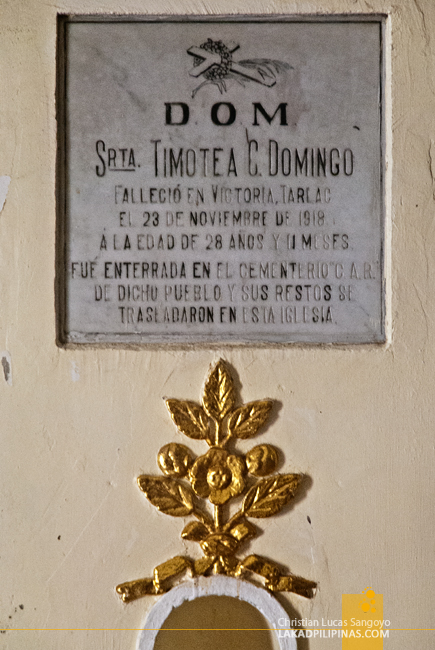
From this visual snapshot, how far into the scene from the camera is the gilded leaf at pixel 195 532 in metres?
1.31

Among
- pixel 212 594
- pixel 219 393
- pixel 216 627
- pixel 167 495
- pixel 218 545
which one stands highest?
pixel 219 393

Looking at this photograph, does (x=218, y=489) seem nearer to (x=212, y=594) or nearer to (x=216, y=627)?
(x=212, y=594)

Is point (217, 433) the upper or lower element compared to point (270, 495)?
upper

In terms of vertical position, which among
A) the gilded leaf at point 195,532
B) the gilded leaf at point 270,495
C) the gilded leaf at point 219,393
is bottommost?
the gilded leaf at point 195,532

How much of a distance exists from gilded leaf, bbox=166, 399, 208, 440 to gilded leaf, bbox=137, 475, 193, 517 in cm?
14

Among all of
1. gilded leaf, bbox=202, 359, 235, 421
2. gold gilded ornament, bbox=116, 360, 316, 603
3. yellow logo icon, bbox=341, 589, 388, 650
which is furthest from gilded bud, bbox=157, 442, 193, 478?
yellow logo icon, bbox=341, 589, 388, 650

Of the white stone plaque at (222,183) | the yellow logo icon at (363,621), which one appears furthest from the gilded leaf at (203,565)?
the white stone plaque at (222,183)

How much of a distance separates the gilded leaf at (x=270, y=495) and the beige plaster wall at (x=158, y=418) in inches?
1.5

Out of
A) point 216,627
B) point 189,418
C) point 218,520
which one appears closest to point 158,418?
point 189,418

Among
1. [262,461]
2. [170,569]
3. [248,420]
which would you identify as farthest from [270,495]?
[170,569]

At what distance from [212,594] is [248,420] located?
44 centimetres

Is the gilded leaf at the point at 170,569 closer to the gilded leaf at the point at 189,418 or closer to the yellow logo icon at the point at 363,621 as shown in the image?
the gilded leaf at the point at 189,418

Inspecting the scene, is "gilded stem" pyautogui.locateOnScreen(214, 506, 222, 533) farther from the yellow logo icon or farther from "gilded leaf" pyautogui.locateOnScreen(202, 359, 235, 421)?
the yellow logo icon

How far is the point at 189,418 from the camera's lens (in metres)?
1.33
